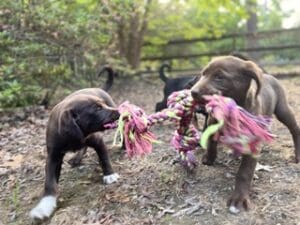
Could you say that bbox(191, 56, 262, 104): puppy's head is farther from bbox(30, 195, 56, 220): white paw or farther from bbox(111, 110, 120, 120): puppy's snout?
bbox(30, 195, 56, 220): white paw

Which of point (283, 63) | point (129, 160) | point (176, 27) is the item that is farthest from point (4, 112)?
point (283, 63)

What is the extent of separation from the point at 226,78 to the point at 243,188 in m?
0.99

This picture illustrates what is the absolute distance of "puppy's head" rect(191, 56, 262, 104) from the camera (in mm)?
3932

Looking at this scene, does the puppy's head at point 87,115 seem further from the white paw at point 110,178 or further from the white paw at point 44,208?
the white paw at point 44,208

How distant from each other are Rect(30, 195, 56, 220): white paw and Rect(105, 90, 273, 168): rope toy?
0.87 m

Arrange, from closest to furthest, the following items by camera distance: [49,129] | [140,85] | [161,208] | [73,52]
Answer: [161,208] < [49,129] < [73,52] < [140,85]

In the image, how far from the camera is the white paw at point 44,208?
14.0 feet

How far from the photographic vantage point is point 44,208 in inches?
170

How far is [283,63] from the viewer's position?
1545 cm

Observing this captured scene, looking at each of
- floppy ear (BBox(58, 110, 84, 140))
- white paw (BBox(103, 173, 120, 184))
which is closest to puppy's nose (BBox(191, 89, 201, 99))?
floppy ear (BBox(58, 110, 84, 140))

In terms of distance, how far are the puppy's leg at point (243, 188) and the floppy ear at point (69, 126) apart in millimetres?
1554

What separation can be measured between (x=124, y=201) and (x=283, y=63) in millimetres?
12275

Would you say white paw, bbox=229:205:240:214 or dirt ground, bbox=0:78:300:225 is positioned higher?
white paw, bbox=229:205:240:214

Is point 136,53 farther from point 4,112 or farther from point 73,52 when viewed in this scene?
point 4,112
